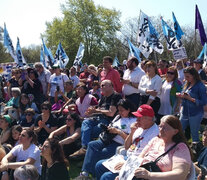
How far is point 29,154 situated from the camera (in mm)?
4598

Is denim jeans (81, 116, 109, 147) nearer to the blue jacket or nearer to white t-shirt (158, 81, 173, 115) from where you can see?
white t-shirt (158, 81, 173, 115)

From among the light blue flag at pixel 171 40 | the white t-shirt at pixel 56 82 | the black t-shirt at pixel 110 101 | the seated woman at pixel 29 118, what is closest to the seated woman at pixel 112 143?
the black t-shirt at pixel 110 101

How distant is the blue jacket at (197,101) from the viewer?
5129 millimetres

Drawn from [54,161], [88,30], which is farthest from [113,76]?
[88,30]

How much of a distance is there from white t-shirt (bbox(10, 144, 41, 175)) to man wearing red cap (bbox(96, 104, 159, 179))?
109 cm

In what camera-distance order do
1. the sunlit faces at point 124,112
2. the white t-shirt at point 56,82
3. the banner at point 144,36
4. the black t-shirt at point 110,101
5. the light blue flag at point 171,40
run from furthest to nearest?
1. the banner at point 144,36
2. the white t-shirt at point 56,82
3. the light blue flag at point 171,40
4. the black t-shirt at point 110,101
5. the sunlit faces at point 124,112

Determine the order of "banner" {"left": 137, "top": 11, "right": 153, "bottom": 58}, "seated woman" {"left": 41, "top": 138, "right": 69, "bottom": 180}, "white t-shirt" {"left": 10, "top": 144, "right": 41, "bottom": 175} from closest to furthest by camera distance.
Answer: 1. "seated woman" {"left": 41, "top": 138, "right": 69, "bottom": 180}
2. "white t-shirt" {"left": 10, "top": 144, "right": 41, "bottom": 175}
3. "banner" {"left": 137, "top": 11, "right": 153, "bottom": 58}

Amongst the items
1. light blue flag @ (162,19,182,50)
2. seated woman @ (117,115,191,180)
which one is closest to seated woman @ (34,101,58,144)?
seated woman @ (117,115,191,180)

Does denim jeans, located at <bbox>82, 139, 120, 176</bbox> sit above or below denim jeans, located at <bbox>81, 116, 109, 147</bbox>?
below

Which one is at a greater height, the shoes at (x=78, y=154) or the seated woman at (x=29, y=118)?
→ the seated woman at (x=29, y=118)

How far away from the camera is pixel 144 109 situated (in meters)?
3.98

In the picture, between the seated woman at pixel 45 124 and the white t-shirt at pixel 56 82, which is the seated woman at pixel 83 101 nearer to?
the seated woman at pixel 45 124

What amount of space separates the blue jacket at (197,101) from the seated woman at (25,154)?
268cm

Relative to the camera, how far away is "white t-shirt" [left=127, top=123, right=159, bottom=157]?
3.96 meters
